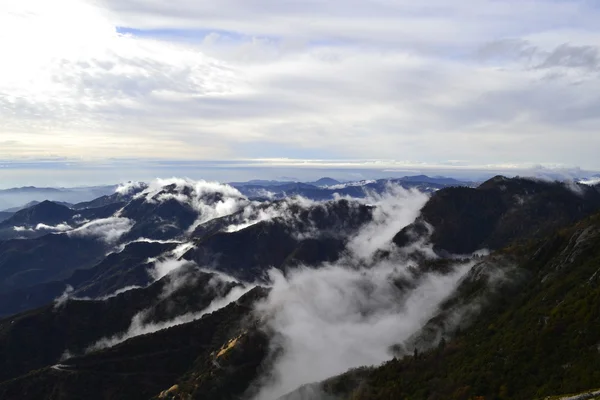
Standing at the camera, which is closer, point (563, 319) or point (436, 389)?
point (563, 319)

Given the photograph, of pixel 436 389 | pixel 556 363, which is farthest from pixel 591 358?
pixel 436 389

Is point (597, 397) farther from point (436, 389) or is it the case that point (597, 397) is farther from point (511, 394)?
point (436, 389)

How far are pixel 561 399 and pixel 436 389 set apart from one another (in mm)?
90011

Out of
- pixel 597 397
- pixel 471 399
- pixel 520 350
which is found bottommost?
pixel 471 399

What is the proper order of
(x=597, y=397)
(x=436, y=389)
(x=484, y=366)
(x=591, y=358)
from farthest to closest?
(x=436, y=389) < (x=484, y=366) < (x=591, y=358) < (x=597, y=397)

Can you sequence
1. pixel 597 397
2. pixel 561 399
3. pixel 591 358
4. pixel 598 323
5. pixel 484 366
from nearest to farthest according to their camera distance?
pixel 597 397, pixel 561 399, pixel 591 358, pixel 598 323, pixel 484 366

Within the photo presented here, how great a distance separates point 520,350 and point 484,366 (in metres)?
15.4

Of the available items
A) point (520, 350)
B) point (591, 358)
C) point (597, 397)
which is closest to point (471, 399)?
point (520, 350)

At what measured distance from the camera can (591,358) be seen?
137 m

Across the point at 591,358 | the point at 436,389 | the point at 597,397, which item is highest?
the point at 597,397

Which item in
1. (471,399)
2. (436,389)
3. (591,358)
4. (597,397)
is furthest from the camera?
(436,389)

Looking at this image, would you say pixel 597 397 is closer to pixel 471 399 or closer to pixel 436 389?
pixel 471 399

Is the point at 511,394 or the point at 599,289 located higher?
the point at 599,289

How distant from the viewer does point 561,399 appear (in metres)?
104
